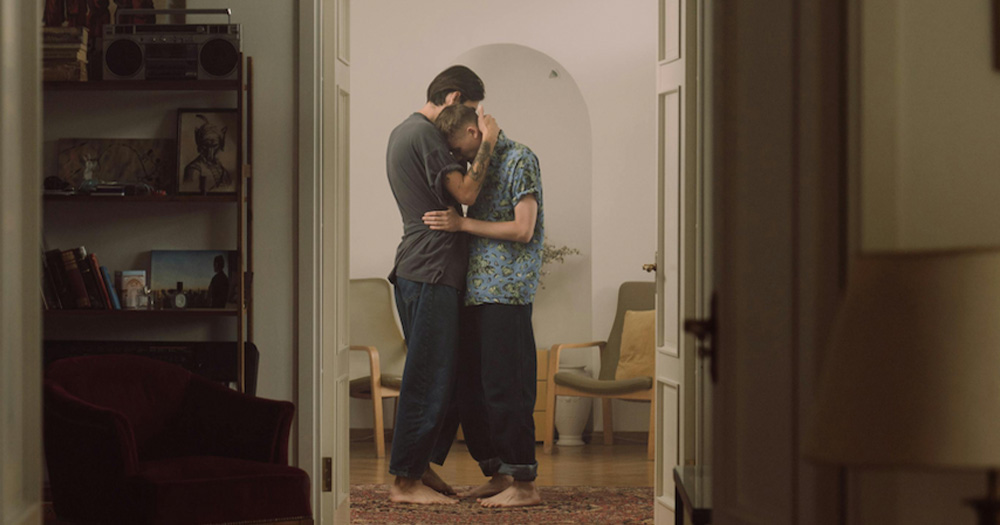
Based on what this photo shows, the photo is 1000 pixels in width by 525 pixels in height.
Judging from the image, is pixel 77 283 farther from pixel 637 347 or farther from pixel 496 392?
pixel 637 347

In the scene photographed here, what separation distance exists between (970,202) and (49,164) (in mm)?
3310

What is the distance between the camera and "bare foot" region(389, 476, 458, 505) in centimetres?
449

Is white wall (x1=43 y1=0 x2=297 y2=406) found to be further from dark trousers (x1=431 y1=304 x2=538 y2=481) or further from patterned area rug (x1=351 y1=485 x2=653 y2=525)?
dark trousers (x1=431 y1=304 x2=538 y2=481)

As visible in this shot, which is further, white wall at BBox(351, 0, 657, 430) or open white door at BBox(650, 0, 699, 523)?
white wall at BBox(351, 0, 657, 430)

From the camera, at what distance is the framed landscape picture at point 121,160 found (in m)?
3.45

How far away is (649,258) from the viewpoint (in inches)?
240

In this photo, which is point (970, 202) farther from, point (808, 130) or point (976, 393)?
point (976, 393)

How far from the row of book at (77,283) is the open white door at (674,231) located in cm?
202

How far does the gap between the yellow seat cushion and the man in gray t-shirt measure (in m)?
1.37

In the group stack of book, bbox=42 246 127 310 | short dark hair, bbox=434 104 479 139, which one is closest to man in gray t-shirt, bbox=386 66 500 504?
short dark hair, bbox=434 104 479 139

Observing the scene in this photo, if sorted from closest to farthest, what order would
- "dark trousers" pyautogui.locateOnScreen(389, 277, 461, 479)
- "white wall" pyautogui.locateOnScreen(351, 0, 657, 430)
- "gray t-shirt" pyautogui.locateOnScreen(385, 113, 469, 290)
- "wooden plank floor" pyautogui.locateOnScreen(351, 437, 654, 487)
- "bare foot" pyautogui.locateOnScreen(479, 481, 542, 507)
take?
"bare foot" pyautogui.locateOnScreen(479, 481, 542, 507)
"dark trousers" pyautogui.locateOnScreen(389, 277, 461, 479)
"gray t-shirt" pyautogui.locateOnScreen(385, 113, 469, 290)
"wooden plank floor" pyautogui.locateOnScreen(351, 437, 654, 487)
"white wall" pyautogui.locateOnScreen(351, 0, 657, 430)

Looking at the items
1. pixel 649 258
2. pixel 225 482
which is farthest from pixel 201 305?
pixel 649 258

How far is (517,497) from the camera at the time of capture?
4484 millimetres

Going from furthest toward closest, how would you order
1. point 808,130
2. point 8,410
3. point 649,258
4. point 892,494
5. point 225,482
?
point 649,258, point 225,482, point 8,410, point 808,130, point 892,494
